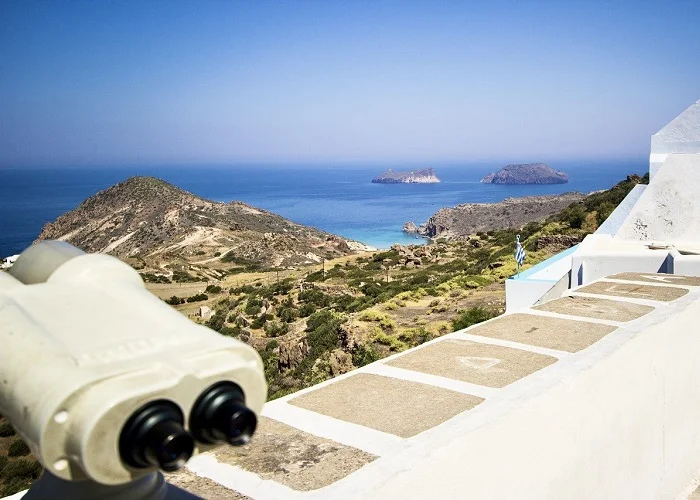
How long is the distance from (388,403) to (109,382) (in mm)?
3199

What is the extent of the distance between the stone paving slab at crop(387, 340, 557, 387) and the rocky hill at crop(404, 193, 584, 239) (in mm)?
70682

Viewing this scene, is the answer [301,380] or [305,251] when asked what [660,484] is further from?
[305,251]

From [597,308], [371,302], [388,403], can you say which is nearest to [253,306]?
[371,302]

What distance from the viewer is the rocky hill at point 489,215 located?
78.6 metres

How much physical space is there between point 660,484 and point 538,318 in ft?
6.01

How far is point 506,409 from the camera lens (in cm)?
401

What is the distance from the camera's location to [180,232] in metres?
56.4

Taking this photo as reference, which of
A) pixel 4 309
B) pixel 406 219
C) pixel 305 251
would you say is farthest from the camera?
pixel 406 219

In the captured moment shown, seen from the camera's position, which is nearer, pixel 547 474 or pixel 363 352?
pixel 547 474

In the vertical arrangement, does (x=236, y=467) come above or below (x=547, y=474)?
above

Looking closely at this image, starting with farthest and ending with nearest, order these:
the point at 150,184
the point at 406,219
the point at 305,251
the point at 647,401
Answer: the point at 406,219, the point at 150,184, the point at 305,251, the point at 647,401

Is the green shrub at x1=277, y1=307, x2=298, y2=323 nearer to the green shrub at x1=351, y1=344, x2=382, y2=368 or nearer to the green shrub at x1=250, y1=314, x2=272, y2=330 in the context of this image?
the green shrub at x1=250, y1=314, x2=272, y2=330

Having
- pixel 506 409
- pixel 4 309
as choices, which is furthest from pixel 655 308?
pixel 4 309

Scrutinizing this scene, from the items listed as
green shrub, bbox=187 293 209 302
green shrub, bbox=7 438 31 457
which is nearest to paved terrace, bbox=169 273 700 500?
green shrub, bbox=7 438 31 457
